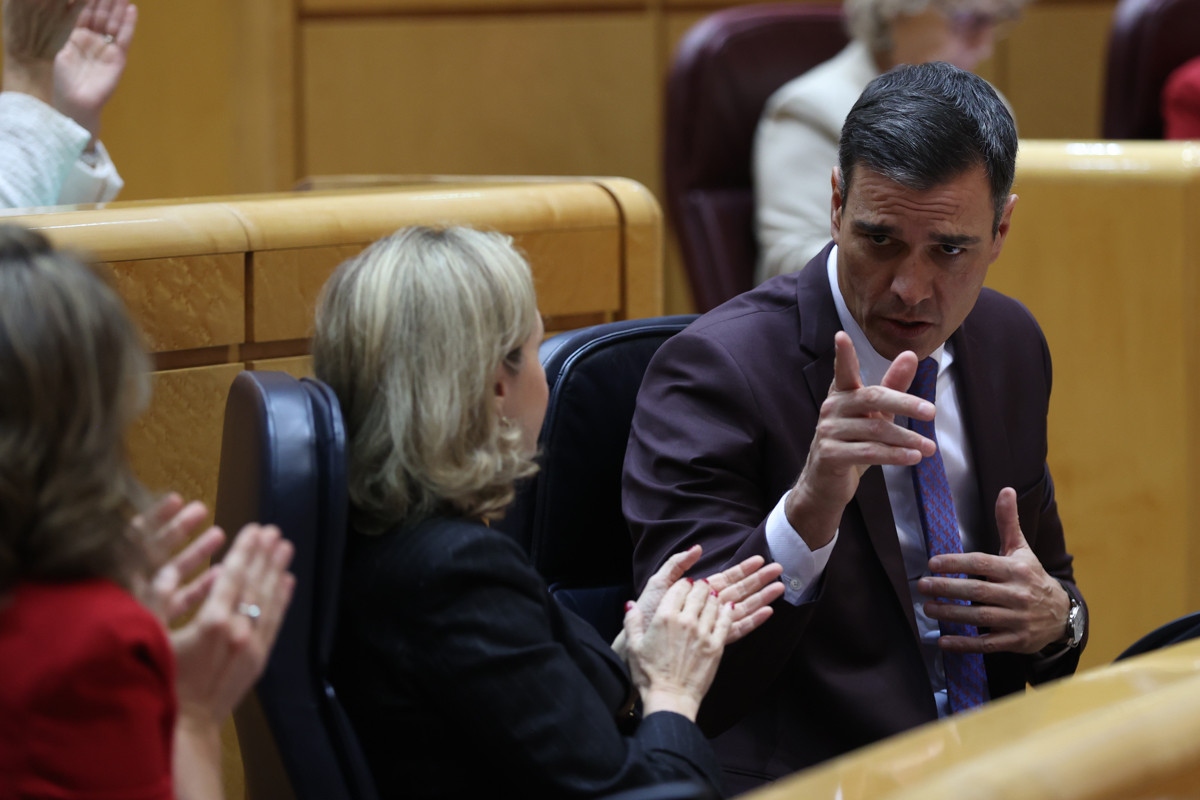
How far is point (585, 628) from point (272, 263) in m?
0.71

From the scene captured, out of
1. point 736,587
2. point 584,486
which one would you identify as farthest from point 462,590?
point 584,486

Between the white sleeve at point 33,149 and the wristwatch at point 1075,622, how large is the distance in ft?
4.12

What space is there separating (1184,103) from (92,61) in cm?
213

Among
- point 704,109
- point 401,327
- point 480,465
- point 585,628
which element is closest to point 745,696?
point 585,628

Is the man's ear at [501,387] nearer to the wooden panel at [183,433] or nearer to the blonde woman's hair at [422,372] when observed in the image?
the blonde woman's hair at [422,372]

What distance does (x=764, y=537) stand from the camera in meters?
1.35

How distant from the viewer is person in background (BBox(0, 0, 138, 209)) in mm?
1716

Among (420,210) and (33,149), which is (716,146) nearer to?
(420,210)

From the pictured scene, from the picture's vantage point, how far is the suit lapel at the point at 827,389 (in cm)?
144

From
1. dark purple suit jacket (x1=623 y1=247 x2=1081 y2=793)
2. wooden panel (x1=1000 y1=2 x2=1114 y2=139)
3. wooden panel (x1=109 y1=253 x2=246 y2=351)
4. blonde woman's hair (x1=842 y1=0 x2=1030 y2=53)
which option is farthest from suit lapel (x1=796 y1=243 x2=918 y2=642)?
wooden panel (x1=1000 y1=2 x2=1114 y2=139)

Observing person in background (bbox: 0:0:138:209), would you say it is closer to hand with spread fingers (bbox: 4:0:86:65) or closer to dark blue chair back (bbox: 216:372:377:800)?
hand with spread fingers (bbox: 4:0:86:65)

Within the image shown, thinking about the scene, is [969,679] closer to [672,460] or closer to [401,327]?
[672,460]

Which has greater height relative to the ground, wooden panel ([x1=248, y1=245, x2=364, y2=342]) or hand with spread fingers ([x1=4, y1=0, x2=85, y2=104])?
hand with spread fingers ([x1=4, y1=0, x2=85, y2=104])

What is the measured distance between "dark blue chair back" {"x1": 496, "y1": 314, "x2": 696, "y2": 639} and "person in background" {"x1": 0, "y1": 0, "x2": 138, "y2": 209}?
664mm
